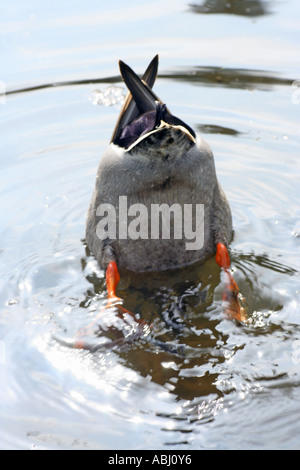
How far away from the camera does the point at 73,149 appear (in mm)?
6246

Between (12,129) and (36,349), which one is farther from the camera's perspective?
(12,129)

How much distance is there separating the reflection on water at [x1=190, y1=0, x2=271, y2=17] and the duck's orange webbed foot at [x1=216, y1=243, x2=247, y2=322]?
5.05m

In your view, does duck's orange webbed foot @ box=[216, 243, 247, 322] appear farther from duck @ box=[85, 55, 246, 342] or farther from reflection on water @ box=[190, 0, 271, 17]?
reflection on water @ box=[190, 0, 271, 17]

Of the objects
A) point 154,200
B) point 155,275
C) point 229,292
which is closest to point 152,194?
point 154,200

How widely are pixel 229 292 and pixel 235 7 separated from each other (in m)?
5.61

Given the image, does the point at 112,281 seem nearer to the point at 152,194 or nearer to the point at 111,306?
the point at 111,306

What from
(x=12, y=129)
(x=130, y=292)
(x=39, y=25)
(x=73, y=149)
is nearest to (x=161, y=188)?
(x=130, y=292)

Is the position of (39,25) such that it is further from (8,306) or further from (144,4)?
(8,306)

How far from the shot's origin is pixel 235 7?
8523mm

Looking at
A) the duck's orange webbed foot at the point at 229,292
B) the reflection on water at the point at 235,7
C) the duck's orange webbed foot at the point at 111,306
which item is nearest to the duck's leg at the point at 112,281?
the duck's orange webbed foot at the point at 111,306

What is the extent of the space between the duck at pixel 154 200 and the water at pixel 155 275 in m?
0.14

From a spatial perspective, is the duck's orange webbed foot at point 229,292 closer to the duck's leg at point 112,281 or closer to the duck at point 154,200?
the duck at point 154,200

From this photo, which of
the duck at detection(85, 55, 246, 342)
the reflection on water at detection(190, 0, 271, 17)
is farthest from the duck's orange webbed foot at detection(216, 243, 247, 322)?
the reflection on water at detection(190, 0, 271, 17)
